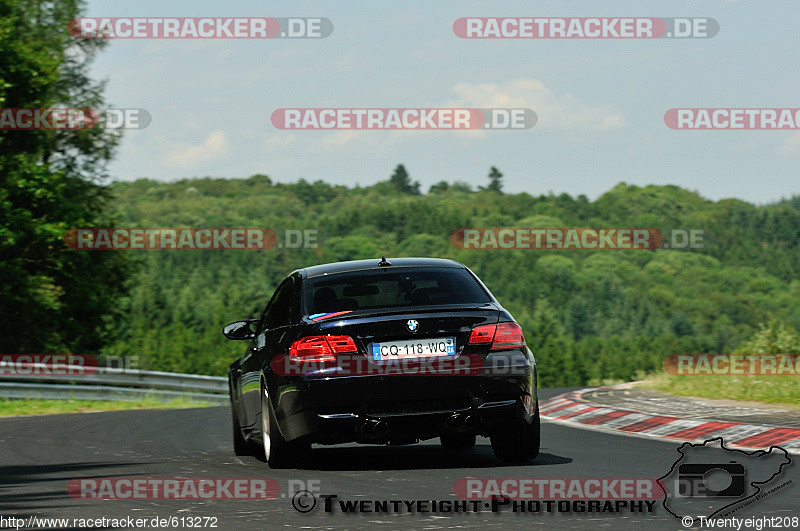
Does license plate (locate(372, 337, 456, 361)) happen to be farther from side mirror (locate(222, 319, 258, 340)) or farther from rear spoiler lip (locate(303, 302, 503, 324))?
side mirror (locate(222, 319, 258, 340))

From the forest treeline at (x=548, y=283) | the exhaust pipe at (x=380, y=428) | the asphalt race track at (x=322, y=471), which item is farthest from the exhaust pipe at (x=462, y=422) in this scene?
the forest treeline at (x=548, y=283)

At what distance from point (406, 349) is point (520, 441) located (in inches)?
53.0

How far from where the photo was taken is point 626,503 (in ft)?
23.9

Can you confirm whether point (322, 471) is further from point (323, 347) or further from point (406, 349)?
point (406, 349)

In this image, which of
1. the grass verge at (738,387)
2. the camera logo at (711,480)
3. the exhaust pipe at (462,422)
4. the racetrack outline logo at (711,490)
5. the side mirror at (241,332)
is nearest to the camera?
the racetrack outline logo at (711,490)

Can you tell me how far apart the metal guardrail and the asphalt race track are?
7161 mm

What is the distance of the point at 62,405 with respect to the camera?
69.5 ft

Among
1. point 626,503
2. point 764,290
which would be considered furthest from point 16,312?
point 764,290

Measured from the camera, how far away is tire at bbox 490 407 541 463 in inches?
376

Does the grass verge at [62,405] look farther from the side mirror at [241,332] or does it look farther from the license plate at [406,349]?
the license plate at [406,349]

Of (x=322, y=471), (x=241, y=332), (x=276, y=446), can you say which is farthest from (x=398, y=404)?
(x=241, y=332)

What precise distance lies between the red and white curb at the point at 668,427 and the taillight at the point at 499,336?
2.62 meters

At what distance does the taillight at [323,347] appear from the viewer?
8.91 meters

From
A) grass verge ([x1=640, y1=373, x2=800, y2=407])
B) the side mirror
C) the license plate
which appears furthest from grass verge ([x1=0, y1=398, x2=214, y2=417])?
the license plate
